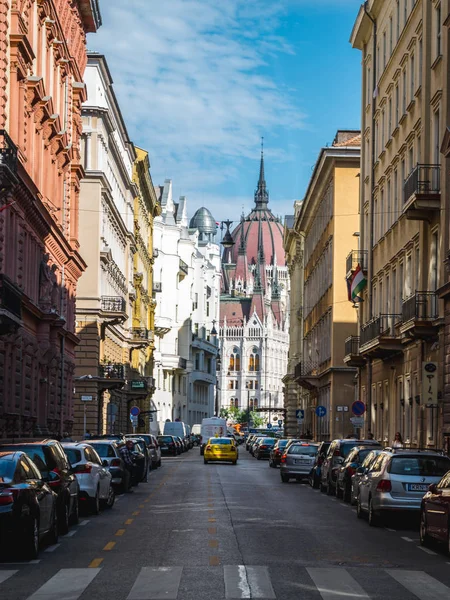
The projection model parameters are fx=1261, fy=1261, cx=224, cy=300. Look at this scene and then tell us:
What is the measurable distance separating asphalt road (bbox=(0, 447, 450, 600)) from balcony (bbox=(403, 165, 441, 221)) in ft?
33.5

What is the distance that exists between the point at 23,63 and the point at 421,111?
39.0ft

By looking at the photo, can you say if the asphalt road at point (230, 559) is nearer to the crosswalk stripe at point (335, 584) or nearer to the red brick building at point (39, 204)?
the crosswalk stripe at point (335, 584)

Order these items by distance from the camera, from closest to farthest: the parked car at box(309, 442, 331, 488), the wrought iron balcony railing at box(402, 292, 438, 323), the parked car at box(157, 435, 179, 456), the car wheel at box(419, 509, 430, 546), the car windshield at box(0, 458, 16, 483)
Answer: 1. the car windshield at box(0, 458, 16, 483)
2. the car wheel at box(419, 509, 430, 546)
3. the wrought iron balcony railing at box(402, 292, 438, 323)
4. the parked car at box(309, 442, 331, 488)
5. the parked car at box(157, 435, 179, 456)

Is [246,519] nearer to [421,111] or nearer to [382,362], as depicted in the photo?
[421,111]

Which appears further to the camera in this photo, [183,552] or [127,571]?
[183,552]

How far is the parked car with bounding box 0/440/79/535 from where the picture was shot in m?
19.1

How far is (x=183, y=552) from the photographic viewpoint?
56.1 ft

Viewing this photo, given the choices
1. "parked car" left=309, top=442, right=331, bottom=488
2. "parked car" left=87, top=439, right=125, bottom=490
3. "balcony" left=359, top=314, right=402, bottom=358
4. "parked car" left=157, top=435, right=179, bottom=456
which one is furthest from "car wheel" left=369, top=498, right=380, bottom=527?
"parked car" left=157, top=435, right=179, bottom=456

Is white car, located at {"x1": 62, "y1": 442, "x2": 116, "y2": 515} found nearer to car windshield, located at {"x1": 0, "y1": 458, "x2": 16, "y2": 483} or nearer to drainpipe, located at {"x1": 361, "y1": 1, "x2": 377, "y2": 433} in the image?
car windshield, located at {"x1": 0, "y1": 458, "x2": 16, "y2": 483}

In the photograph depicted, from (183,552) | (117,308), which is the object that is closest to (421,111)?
(183,552)

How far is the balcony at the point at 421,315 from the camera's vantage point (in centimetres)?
3412

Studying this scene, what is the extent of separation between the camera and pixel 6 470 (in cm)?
1611

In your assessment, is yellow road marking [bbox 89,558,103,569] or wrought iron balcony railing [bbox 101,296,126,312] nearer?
yellow road marking [bbox 89,558,103,569]

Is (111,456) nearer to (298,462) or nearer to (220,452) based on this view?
(298,462)
